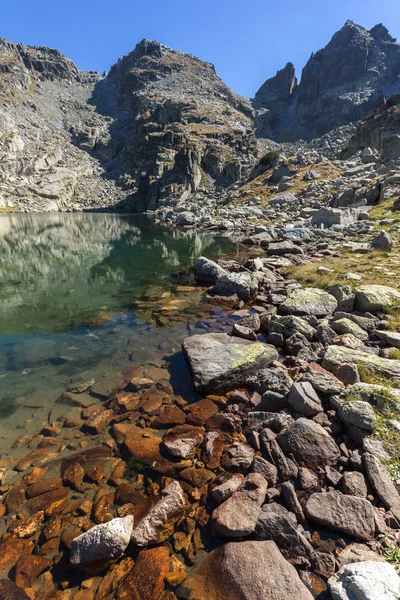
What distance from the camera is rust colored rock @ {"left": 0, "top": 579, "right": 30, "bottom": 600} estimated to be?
3.73 metres

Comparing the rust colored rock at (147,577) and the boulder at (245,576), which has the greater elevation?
the boulder at (245,576)

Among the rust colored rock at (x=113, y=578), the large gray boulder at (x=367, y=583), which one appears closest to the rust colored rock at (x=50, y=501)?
the rust colored rock at (x=113, y=578)

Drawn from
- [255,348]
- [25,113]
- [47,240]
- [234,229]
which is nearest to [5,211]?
[47,240]

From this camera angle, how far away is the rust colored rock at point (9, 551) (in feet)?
13.6

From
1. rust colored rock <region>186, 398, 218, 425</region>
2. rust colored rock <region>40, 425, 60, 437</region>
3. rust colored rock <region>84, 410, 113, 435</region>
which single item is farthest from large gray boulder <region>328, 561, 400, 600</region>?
rust colored rock <region>40, 425, 60, 437</region>

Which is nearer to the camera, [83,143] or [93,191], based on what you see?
[93,191]

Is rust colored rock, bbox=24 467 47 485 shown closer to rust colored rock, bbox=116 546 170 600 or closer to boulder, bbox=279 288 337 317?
rust colored rock, bbox=116 546 170 600

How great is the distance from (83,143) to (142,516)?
224 meters

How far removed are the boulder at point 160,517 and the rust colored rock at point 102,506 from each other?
2.49 feet

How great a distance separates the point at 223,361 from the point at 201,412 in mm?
1626

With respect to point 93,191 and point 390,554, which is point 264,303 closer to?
point 390,554

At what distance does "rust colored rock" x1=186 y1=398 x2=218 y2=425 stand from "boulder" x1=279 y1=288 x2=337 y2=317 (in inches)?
229

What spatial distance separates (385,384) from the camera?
6.38m

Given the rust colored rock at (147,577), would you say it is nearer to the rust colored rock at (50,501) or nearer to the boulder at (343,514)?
the rust colored rock at (50,501)
